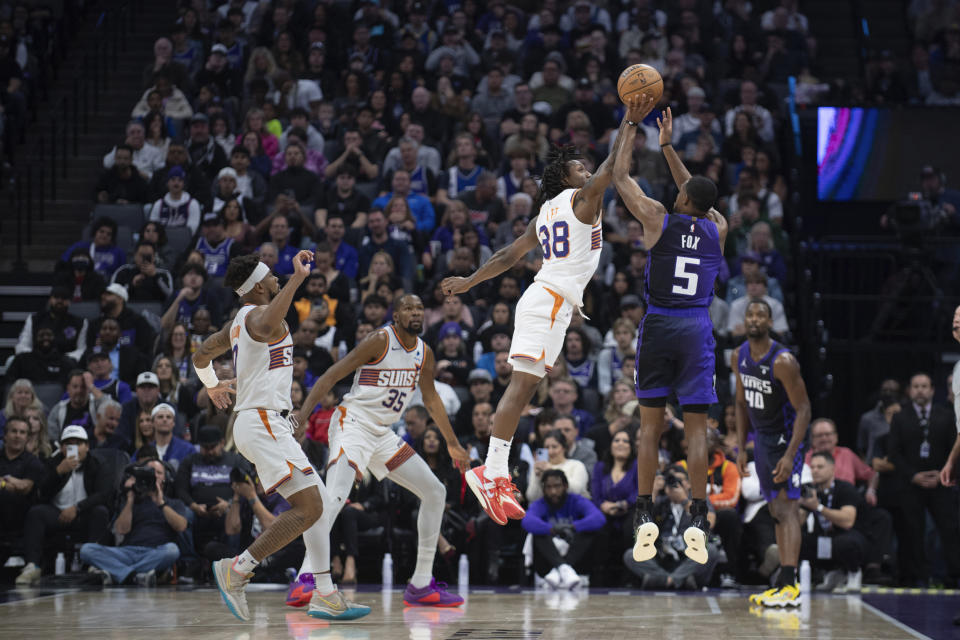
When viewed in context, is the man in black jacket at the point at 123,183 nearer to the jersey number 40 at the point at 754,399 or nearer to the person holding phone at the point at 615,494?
the person holding phone at the point at 615,494

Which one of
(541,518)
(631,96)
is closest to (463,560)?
(541,518)

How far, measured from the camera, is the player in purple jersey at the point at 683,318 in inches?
308

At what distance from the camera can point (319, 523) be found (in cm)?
906

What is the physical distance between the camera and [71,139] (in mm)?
18422

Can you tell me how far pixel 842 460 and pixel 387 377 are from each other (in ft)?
17.2

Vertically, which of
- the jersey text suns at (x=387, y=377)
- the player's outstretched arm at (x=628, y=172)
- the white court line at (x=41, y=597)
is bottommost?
the white court line at (x=41, y=597)

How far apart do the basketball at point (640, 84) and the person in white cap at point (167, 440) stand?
6549 millimetres

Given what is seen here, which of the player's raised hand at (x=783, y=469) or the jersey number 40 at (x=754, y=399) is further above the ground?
the jersey number 40 at (x=754, y=399)

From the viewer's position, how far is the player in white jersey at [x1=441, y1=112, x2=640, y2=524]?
7.89 m

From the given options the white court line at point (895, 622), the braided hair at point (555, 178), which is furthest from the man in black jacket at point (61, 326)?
the white court line at point (895, 622)

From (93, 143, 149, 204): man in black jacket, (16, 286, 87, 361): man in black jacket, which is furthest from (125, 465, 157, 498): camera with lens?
(93, 143, 149, 204): man in black jacket

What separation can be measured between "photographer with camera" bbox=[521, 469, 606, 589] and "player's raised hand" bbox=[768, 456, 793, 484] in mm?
2273

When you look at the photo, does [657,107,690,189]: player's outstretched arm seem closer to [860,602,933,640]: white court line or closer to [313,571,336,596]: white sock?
[860,602,933,640]: white court line

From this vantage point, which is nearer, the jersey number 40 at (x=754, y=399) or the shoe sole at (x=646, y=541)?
the shoe sole at (x=646, y=541)
